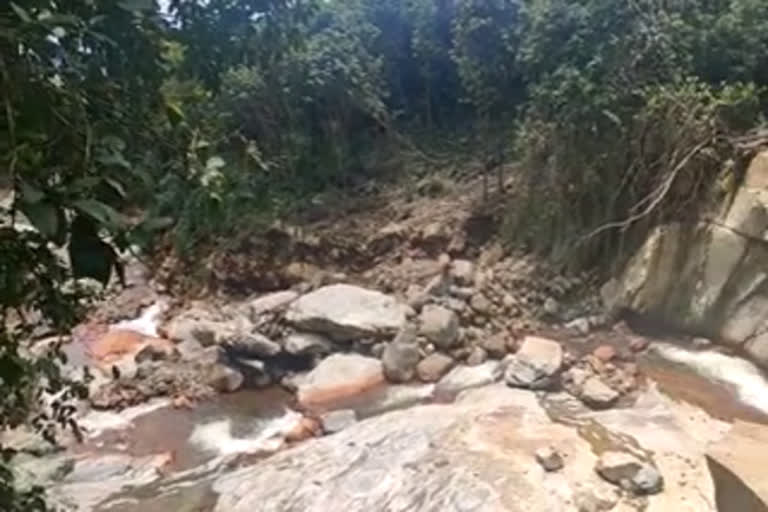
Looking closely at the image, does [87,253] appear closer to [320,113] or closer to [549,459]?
[549,459]

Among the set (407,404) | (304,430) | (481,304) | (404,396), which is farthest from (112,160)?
(481,304)

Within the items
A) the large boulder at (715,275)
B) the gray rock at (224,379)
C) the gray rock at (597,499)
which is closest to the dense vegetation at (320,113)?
the large boulder at (715,275)

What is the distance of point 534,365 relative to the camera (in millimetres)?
5648

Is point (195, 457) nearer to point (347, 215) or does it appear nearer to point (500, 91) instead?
point (347, 215)

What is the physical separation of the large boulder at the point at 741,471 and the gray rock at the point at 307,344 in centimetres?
347

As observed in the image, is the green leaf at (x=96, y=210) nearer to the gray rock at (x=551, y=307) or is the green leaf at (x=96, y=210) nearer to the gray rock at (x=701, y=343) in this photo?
the gray rock at (x=701, y=343)

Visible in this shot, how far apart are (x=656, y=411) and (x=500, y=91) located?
3751 millimetres

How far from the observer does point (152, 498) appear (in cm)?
474

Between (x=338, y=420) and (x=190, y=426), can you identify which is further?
(x=190, y=426)

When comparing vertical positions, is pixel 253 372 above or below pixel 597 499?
below

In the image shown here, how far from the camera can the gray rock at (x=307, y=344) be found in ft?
21.1

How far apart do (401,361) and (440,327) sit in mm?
441

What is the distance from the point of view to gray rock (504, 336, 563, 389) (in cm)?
555

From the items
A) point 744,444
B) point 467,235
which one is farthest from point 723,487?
point 467,235
